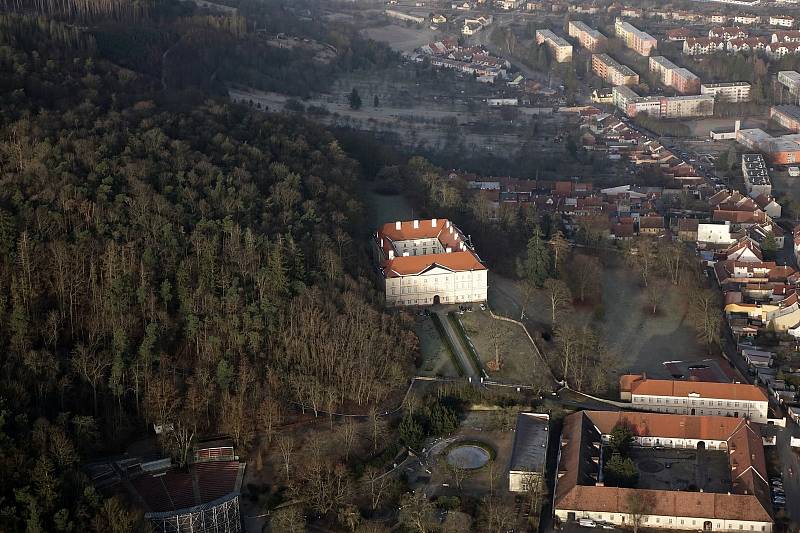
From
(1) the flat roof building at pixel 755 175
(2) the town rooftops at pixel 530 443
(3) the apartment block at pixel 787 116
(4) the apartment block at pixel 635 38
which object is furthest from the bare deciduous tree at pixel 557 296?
(4) the apartment block at pixel 635 38

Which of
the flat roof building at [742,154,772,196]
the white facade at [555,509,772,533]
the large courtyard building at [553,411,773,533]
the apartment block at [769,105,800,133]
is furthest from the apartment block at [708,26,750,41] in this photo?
the white facade at [555,509,772,533]

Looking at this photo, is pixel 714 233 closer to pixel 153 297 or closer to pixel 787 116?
pixel 787 116

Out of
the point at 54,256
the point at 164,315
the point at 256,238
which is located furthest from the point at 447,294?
the point at 54,256

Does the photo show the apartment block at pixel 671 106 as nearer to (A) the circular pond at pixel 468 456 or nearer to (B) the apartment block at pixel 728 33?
(B) the apartment block at pixel 728 33

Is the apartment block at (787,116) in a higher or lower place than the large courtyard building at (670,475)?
lower

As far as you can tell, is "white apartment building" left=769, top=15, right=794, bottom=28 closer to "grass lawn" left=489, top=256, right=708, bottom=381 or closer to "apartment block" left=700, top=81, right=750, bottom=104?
"apartment block" left=700, top=81, right=750, bottom=104

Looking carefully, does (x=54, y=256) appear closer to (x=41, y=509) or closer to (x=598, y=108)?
(x=41, y=509)
